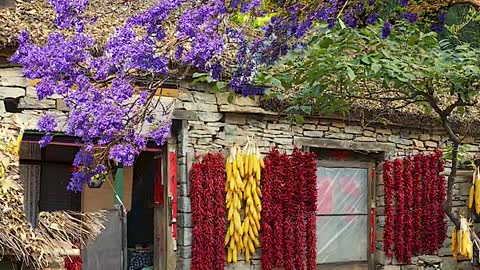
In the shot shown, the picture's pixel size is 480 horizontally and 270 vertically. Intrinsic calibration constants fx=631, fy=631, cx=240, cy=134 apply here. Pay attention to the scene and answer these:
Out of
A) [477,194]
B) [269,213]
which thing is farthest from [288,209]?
[477,194]

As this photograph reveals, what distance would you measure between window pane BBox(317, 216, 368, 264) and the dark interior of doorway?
2.05 metres

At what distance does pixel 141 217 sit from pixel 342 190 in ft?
8.67

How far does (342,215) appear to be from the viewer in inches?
305

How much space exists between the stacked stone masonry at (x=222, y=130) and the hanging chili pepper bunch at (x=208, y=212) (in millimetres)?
93

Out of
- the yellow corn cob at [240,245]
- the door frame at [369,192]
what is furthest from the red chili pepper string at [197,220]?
the door frame at [369,192]

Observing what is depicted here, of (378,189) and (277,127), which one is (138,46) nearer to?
(277,127)

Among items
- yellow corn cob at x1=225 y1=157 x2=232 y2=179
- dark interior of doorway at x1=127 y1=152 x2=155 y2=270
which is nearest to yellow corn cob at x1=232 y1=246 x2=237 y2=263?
yellow corn cob at x1=225 y1=157 x2=232 y2=179

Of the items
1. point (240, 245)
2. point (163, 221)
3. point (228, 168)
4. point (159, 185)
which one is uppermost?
point (228, 168)

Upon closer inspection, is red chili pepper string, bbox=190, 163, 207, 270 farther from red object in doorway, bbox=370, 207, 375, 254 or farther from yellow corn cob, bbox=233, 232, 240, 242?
red object in doorway, bbox=370, 207, 375, 254

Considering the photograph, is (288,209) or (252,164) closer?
(252,164)

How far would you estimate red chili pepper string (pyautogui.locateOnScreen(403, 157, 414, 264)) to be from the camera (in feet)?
25.6

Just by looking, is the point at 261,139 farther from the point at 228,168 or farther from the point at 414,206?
the point at 414,206

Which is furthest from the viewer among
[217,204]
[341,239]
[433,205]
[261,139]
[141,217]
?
[141,217]

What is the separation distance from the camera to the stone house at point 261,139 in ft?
19.0
